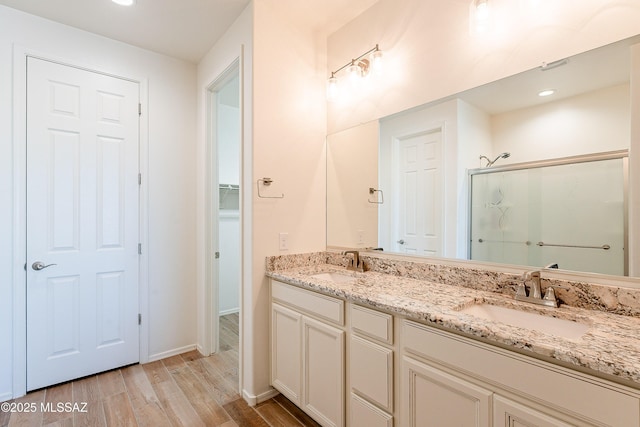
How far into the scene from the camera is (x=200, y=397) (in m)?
2.10

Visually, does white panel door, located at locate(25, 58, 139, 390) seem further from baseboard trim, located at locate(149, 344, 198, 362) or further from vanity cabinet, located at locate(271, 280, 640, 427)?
vanity cabinet, located at locate(271, 280, 640, 427)

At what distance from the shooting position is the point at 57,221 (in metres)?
2.23

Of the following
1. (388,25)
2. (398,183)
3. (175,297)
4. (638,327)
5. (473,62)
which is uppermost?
(388,25)

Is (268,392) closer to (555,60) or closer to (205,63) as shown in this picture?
(555,60)

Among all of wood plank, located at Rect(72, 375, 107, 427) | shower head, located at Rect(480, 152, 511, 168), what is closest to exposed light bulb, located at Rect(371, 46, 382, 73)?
shower head, located at Rect(480, 152, 511, 168)

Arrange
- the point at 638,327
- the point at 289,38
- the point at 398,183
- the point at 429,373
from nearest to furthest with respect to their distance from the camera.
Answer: the point at 638,327 → the point at 429,373 → the point at 398,183 → the point at 289,38

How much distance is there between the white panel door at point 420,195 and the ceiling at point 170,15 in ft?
3.51

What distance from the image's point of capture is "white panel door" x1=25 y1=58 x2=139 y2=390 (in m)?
2.16

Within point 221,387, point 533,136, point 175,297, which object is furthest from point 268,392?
point 533,136

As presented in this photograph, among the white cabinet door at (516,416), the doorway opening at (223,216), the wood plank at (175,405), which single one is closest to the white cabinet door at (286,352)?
the wood plank at (175,405)

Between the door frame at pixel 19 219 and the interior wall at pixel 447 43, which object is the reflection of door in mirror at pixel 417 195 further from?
the door frame at pixel 19 219

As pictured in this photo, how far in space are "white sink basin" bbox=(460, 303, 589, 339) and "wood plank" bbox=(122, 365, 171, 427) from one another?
73.8 inches

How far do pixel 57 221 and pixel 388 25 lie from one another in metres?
2.68

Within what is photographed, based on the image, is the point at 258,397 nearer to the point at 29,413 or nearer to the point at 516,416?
the point at 29,413
